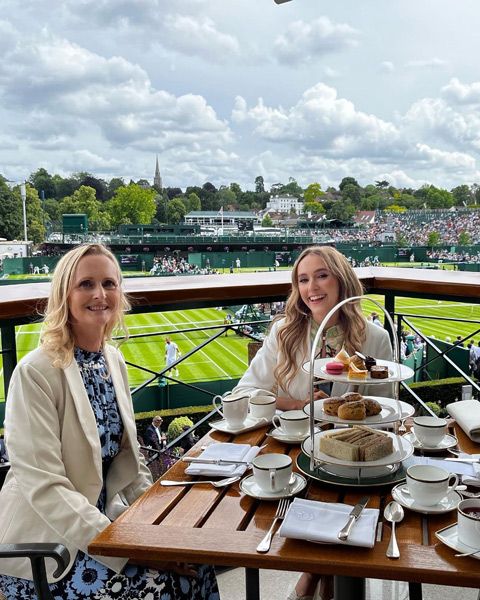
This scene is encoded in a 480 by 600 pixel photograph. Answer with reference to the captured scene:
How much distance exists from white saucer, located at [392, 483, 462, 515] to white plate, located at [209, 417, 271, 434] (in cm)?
48

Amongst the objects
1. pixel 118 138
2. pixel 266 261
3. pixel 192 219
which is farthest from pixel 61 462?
pixel 118 138

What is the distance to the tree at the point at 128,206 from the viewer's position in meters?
53.9

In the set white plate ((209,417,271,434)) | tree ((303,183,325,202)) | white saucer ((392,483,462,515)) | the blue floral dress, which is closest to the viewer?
white saucer ((392,483,462,515))

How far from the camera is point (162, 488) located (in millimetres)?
1135

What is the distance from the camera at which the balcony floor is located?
1.94 m

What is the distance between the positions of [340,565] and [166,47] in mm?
110550

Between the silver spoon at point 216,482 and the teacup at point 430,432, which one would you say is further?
the teacup at point 430,432

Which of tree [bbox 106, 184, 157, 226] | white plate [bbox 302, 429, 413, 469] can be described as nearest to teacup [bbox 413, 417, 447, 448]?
white plate [bbox 302, 429, 413, 469]

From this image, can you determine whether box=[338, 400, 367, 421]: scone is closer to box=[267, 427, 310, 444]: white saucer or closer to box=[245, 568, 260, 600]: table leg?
box=[267, 427, 310, 444]: white saucer

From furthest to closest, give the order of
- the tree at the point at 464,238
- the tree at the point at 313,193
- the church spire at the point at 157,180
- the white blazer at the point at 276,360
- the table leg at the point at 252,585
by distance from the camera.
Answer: the church spire at the point at 157,180 → the tree at the point at 313,193 → the tree at the point at 464,238 → the white blazer at the point at 276,360 → the table leg at the point at 252,585

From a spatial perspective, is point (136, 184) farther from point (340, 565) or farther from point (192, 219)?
point (340, 565)

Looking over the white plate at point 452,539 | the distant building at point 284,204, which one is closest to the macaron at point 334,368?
the white plate at point 452,539

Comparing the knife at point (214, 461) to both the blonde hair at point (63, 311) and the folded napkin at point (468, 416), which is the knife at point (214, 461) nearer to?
the blonde hair at point (63, 311)

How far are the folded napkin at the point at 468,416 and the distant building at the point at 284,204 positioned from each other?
61.3m
